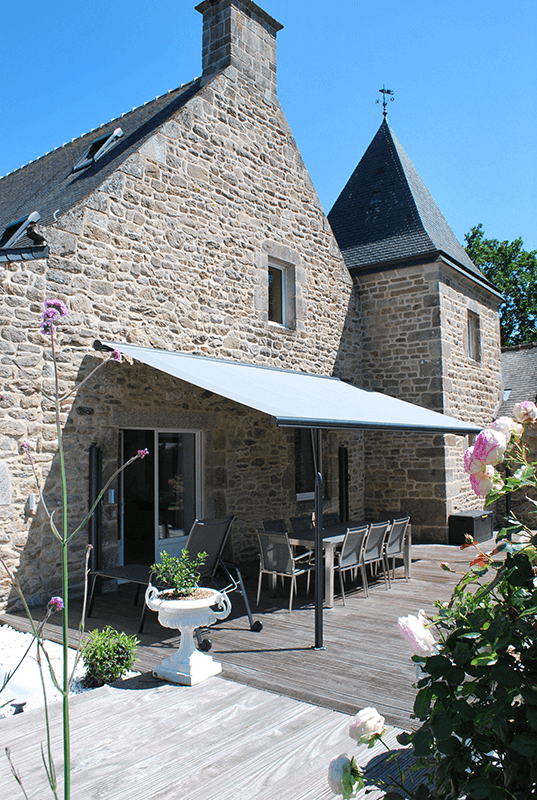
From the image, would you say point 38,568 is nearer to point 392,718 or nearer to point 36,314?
point 36,314

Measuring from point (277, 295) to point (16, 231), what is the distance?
183 inches

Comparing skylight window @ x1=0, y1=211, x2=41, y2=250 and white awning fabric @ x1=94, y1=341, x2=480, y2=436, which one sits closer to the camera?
white awning fabric @ x1=94, y1=341, x2=480, y2=436

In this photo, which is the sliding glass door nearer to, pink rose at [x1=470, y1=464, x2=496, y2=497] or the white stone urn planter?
the white stone urn planter

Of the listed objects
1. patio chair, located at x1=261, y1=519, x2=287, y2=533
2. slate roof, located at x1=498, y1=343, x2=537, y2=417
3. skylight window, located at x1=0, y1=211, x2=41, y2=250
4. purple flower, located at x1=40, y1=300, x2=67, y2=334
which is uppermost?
skylight window, located at x1=0, y1=211, x2=41, y2=250

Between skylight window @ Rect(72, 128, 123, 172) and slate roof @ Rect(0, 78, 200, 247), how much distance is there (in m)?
0.11

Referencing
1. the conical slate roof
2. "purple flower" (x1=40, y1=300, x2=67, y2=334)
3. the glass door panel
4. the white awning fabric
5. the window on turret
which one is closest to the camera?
"purple flower" (x1=40, y1=300, x2=67, y2=334)

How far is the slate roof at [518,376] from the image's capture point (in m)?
14.9

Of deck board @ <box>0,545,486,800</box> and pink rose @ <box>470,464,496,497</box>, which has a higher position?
pink rose @ <box>470,464,496,497</box>

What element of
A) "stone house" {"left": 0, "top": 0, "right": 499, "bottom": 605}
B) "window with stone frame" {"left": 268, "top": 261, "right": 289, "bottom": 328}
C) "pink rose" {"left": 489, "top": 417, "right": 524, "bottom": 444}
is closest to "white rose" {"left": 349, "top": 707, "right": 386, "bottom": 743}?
"pink rose" {"left": 489, "top": 417, "right": 524, "bottom": 444}

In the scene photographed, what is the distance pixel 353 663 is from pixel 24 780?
263cm

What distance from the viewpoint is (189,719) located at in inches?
152

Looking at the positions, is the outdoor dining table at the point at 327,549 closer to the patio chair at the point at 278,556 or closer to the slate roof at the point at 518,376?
the patio chair at the point at 278,556

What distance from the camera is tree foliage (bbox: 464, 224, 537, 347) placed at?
28.4 m

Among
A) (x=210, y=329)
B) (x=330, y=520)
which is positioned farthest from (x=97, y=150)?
(x=330, y=520)
